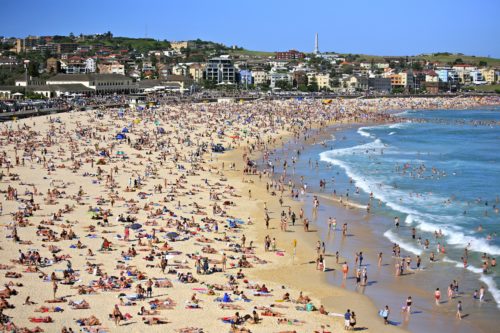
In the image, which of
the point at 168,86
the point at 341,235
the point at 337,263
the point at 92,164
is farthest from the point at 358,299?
the point at 168,86

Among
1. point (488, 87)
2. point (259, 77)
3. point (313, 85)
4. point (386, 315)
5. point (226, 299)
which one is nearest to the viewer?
point (386, 315)

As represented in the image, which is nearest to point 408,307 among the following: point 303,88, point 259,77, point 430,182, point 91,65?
point 430,182

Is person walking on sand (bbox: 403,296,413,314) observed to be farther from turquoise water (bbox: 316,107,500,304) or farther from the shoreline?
turquoise water (bbox: 316,107,500,304)

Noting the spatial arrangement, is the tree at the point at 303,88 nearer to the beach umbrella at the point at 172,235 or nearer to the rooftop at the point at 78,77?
the rooftop at the point at 78,77

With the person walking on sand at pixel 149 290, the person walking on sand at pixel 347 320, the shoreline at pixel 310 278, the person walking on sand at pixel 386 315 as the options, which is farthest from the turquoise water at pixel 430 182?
the person walking on sand at pixel 149 290

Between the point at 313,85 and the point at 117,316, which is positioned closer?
the point at 117,316

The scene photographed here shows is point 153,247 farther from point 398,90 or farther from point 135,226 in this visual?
point 398,90

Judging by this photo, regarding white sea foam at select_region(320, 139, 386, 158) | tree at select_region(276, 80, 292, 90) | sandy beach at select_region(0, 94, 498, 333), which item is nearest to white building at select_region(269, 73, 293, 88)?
tree at select_region(276, 80, 292, 90)
